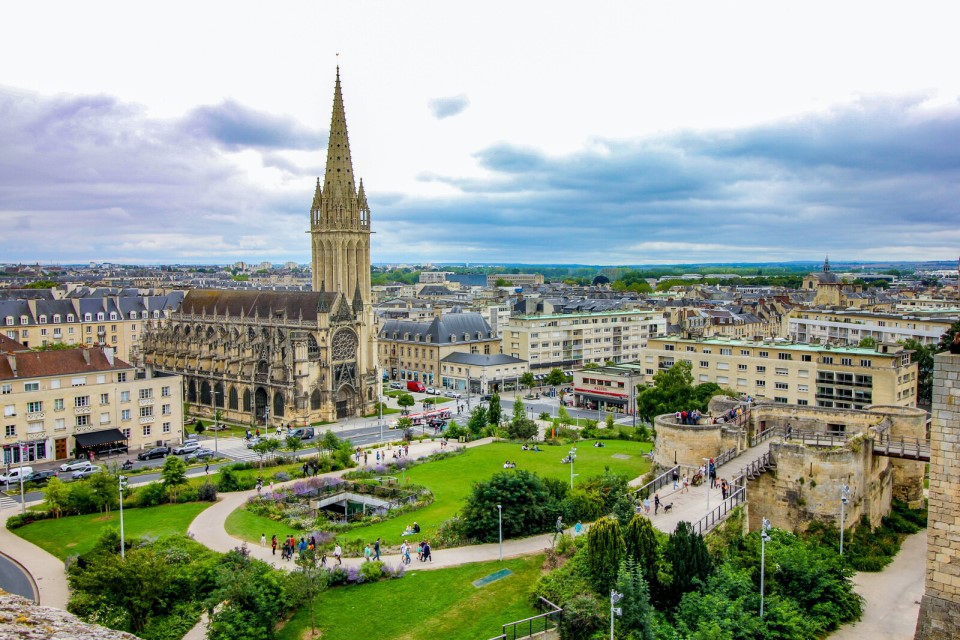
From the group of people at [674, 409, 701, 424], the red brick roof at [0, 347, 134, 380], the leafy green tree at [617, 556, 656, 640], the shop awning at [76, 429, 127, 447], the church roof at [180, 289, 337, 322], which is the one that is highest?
the church roof at [180, 289, 337, 322]

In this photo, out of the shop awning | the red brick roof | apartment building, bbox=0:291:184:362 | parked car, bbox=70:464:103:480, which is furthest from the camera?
apartment building, bbox=0:291:184:362

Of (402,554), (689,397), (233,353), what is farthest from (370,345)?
(402,554)

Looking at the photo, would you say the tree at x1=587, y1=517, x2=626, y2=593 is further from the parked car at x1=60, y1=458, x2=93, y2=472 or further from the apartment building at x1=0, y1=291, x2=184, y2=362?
the apartment building at x1=0, y1=291, x2=184, y2=362

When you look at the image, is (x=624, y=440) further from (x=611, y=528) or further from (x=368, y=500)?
(x=611, y=528)

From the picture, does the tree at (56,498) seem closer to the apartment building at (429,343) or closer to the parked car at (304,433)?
the parked car at (304,433)

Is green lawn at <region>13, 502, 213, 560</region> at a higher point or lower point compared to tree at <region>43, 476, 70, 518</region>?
lower

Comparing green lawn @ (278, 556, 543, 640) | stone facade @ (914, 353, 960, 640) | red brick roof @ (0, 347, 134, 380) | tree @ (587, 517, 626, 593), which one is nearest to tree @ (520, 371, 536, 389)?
red brick roof @ (0, 347, 134, 380)
